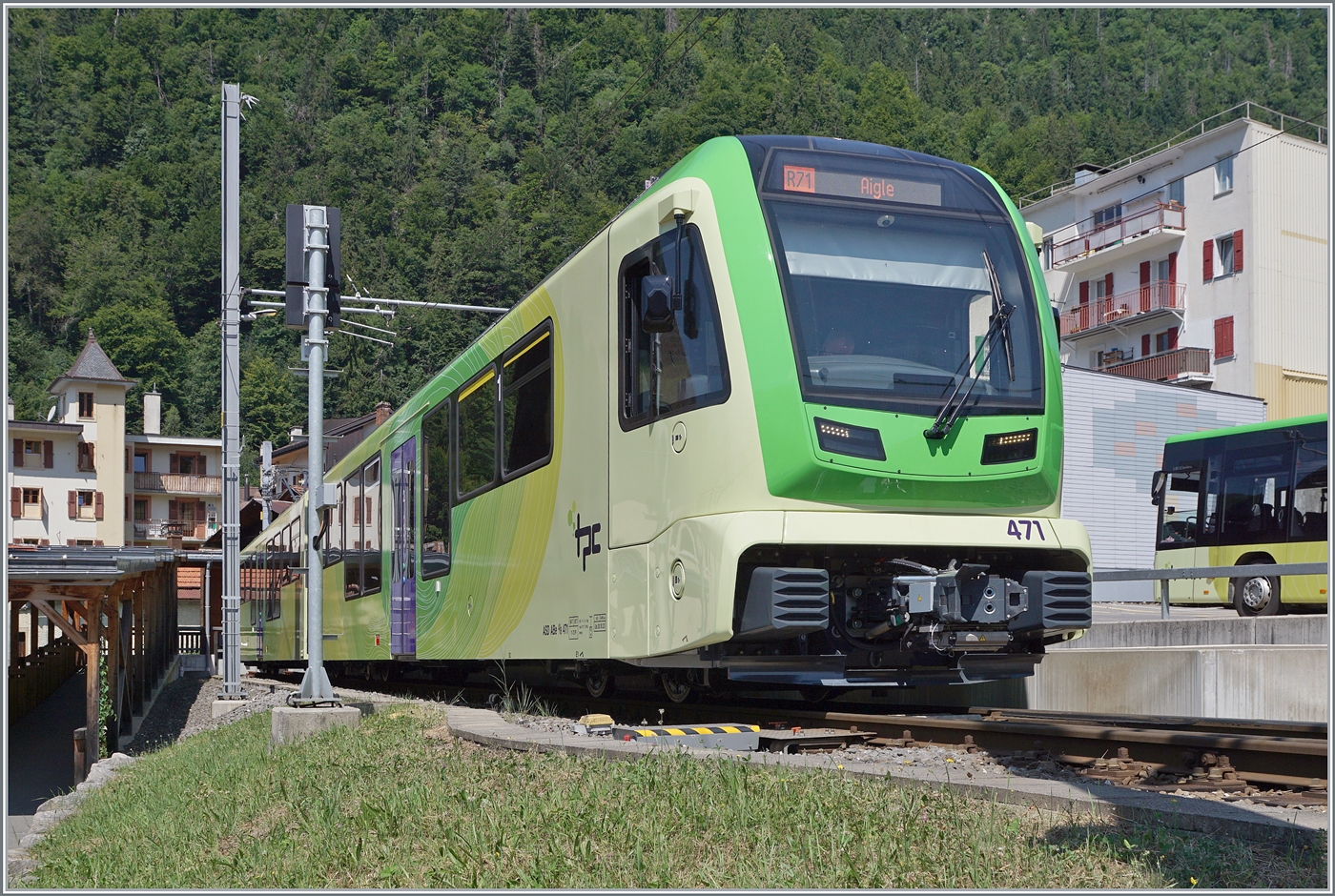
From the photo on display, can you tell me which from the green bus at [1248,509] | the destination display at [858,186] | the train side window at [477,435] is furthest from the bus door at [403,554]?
the green bus at [1248,509]

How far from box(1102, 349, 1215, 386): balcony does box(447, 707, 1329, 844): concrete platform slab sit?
42927 mm

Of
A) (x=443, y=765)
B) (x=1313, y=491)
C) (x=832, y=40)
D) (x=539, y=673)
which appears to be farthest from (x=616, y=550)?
(x=832, y=40)

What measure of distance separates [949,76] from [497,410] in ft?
301

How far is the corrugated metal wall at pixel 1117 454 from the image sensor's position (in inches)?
1268

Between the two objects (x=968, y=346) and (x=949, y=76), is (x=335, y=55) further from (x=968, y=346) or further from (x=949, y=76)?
(x=968, y=346)

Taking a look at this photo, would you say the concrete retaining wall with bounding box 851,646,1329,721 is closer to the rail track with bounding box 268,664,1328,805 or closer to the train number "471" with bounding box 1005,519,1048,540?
the rail track with bounding box 268,664,1328,805

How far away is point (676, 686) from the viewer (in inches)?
421

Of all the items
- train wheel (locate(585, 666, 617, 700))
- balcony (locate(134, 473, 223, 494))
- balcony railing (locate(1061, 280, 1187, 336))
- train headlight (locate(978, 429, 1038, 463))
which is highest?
balcony railing (locate(1061, 280, 1187, 336))

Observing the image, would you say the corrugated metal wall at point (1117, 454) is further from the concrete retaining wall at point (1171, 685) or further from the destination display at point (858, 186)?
the destination display at point (858, 186)

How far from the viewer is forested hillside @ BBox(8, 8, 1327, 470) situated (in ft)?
253

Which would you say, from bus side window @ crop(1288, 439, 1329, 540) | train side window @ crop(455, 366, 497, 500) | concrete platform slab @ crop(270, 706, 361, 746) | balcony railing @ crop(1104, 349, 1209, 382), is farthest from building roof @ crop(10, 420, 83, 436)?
concrete platform slab @ crop(270, 706, 361, 746)

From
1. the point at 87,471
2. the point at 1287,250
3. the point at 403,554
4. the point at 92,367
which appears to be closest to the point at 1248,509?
the point at 403,554

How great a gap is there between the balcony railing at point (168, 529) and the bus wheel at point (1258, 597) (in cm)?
7205

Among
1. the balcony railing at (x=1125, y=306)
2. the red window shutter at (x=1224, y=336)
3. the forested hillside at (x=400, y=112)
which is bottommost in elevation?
the red window shutter at (x=1224, y=336)
